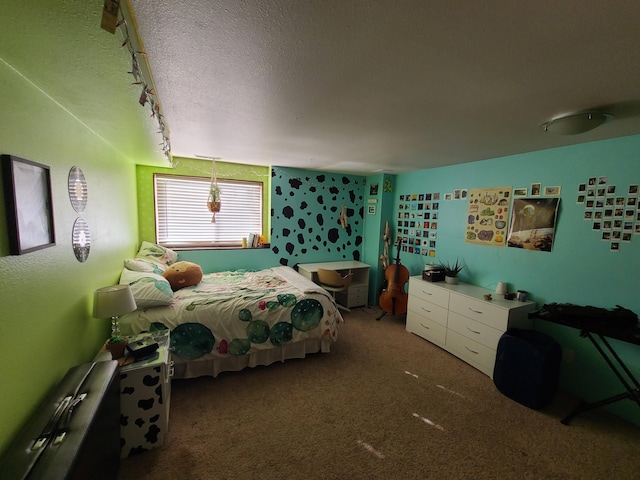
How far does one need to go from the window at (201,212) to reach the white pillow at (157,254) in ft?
1.07

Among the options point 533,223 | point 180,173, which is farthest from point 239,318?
point 533,223

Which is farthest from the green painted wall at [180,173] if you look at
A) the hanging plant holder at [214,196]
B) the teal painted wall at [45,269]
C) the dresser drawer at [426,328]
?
the dresser drawer at [426,328]

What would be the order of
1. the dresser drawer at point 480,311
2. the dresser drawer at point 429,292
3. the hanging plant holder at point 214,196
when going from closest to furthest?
the dresser drawer at point 480,311, the dresser drawer at point 429,292, the hanging plant holder at point 214,196

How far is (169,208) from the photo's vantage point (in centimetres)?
380

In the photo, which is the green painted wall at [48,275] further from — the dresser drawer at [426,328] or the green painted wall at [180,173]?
the dresser drawer at [426,328]

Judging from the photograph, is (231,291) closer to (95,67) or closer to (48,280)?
(48,280)

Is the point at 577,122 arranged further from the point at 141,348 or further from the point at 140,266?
the point at 140,266

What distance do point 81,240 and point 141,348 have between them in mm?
845

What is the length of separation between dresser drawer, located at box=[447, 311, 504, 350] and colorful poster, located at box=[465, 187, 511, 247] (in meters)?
0.94

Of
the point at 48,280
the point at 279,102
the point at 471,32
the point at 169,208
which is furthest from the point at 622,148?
the point at 169,208

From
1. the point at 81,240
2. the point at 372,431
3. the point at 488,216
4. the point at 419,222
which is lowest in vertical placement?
the point at 372,431

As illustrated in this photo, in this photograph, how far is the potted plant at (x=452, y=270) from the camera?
3.17 m

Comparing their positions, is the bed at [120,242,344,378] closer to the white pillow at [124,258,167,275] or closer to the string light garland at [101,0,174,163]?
the white pillow at [124,258,167,275]

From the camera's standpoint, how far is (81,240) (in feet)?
5.65
